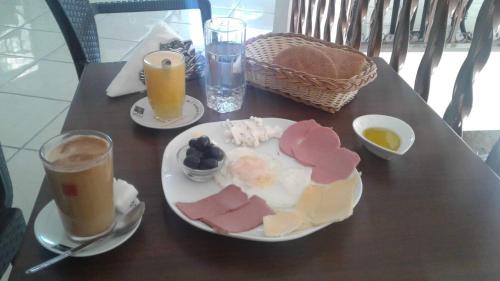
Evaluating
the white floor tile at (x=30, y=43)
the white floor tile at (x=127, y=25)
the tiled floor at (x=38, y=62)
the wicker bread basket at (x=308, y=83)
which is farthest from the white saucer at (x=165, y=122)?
the white floor tile at (x=127, y=25)

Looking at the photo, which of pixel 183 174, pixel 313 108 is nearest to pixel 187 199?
pixel 183 174

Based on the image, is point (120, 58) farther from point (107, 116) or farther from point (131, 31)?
point (107, 116)

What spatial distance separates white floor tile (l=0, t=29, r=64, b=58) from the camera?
2.90m

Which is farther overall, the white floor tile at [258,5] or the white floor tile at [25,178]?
the white floor tile at [258,5]

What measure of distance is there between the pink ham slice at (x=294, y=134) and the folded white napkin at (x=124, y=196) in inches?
12.6

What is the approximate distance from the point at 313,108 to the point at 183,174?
0.40 m

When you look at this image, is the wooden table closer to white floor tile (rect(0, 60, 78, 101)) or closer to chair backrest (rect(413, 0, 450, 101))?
chair backrest (rect(413, 0, 450, 101))

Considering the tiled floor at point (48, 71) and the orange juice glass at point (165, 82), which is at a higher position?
the orange juice glass at point (165, 82)

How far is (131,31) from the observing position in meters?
3.36

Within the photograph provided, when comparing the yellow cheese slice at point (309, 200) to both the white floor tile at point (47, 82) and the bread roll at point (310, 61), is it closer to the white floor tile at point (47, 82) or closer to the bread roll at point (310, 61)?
the bread roll at point (310, 61)

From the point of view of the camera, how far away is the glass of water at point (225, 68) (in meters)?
1.03

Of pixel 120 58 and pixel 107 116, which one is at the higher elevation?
pixel 107 116

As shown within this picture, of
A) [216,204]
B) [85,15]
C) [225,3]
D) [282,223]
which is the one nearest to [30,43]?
[225,3]

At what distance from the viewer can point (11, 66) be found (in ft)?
8.87
